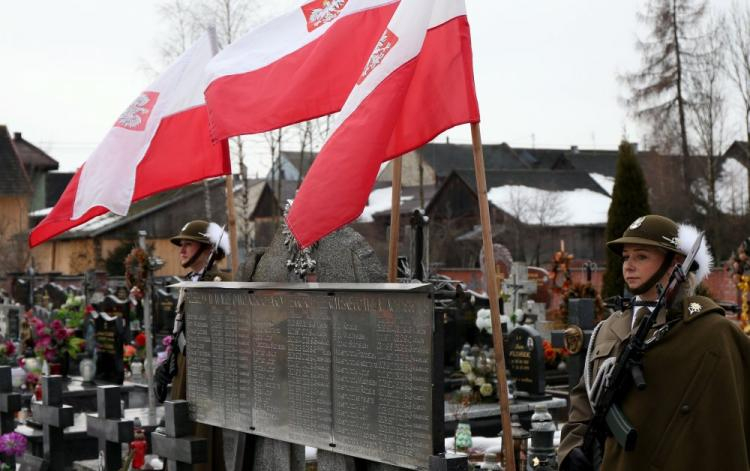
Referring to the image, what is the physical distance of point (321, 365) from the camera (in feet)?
22.0

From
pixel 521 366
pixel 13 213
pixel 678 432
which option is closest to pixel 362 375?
pixel 678 432

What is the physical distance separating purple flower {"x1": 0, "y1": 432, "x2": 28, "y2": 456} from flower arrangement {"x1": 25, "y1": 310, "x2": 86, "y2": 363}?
20.4 ft

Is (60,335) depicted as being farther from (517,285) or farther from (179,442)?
(179,442)

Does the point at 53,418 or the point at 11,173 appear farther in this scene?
the point at 11,173

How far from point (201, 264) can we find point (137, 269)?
369 cm

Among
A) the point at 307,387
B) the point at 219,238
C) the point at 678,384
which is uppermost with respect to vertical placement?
the point at 219,238

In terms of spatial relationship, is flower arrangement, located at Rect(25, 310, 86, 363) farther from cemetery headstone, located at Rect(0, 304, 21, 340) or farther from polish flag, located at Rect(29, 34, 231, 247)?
polish flag, located at Rect(29, 34, 231, 247)

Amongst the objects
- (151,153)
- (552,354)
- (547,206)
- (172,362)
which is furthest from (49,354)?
(547,206)

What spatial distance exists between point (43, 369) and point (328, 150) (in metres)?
11.2

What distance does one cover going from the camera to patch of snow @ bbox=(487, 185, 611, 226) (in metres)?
47.3

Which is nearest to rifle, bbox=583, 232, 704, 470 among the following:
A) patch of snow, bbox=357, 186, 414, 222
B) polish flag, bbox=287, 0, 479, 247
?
polish flag, bbox=287, 0, 479, 247

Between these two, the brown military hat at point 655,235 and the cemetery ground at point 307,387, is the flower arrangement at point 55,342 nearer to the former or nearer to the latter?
the cemetery ground at point 307,387

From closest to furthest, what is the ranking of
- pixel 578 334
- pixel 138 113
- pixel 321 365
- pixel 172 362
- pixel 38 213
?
1. pixel 321 365
2. pixel 172 362
3. pixel 138 113
4. pixel 578 334
5. pixel 38 213

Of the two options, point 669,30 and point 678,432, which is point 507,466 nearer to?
point 678,432
